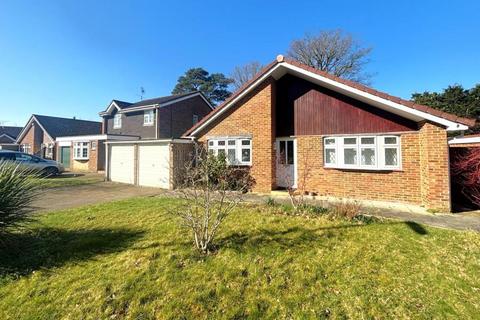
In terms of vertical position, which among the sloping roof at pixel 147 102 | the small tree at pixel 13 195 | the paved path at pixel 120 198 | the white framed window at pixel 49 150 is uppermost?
the sloping roof at pixel 147 102

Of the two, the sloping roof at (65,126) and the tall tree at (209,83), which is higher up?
the tall tree at (209,83)

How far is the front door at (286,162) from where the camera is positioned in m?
10.9

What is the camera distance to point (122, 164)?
15578mm

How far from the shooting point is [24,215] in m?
5.60

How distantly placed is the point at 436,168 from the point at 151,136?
2148 centimetres

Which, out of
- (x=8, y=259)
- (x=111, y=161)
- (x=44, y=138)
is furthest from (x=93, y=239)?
(x=44, y=138)

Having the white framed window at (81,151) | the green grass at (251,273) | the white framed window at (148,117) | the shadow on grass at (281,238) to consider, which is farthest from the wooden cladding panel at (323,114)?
the white framed window at (81,151)

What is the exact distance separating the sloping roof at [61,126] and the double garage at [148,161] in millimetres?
18641

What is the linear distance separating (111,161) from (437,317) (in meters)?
17.6

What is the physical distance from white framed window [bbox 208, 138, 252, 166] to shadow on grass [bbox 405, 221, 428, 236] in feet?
21.8

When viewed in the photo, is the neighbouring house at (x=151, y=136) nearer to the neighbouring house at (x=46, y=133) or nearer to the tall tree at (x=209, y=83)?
the neighbouring house at (x=46, y=133)

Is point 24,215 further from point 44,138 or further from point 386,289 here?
point 44,138

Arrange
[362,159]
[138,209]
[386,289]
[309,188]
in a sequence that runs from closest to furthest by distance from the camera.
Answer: [386,289], [138,209], [362,159], [309,188]

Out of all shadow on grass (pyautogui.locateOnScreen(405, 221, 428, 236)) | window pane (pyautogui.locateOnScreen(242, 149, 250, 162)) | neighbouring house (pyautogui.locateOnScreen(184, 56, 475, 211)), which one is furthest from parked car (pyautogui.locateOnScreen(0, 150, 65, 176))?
shadow on grass (pyautogui.locateOnScreen(405, 221, 428, 236))
